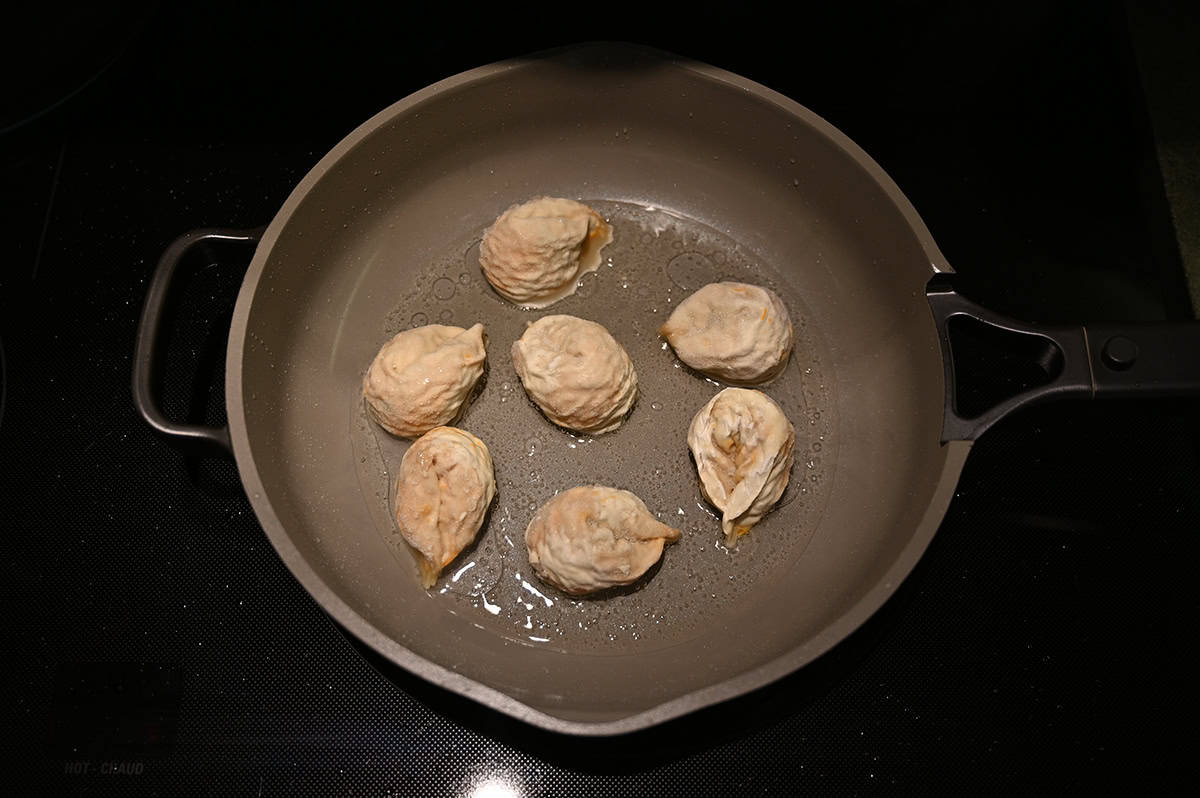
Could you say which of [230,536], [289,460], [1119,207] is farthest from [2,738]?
[1119,207]

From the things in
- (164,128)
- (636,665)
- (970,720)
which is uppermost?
(164,128)

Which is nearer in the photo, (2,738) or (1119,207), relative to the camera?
(2,738)

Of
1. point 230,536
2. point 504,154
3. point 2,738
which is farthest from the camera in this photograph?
point 504,154

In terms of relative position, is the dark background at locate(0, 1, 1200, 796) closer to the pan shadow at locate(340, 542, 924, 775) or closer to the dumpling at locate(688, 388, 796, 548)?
the pan shadow at locate(340, 542, 924, 775)

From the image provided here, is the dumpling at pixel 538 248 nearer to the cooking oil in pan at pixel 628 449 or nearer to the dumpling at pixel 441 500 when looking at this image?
the cooking oil in pan at pixel 628 449

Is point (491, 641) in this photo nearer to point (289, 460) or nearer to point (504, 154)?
point (289, 460)

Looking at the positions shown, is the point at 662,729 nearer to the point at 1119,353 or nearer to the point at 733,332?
the point at 733,332

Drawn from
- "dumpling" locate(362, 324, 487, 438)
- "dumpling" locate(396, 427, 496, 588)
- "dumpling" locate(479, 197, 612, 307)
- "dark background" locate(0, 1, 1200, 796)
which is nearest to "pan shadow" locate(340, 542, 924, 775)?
"dark background" locate(0, 1, 1200, 796)
